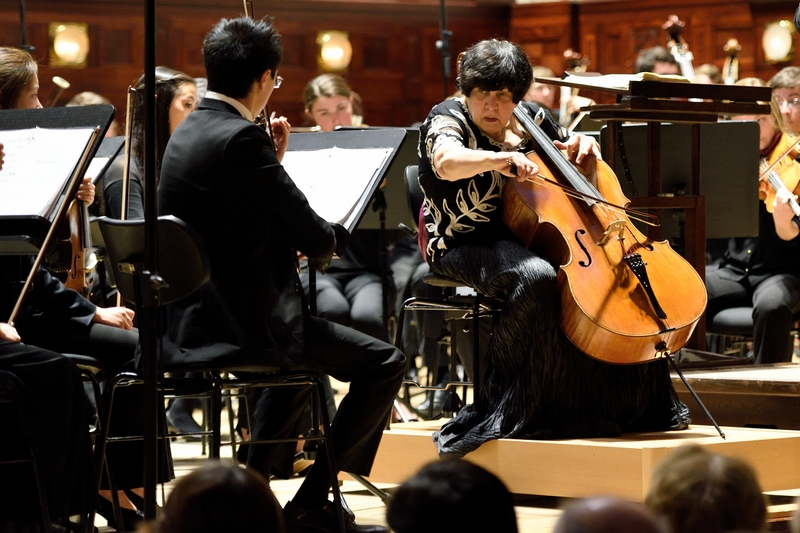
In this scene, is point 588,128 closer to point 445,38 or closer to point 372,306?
point 372,306

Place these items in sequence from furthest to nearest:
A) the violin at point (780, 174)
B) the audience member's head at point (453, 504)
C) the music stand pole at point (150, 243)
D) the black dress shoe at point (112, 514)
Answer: the violin at point (780, 174) → the black dress shoe at point (112, 514) → the music stand pole at point (150, 243) → the audience member's head at point (453, 504)

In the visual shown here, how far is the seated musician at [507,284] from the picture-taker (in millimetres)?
2914

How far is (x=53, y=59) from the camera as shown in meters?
7.13

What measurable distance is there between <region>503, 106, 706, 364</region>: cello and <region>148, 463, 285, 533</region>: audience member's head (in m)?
1.56

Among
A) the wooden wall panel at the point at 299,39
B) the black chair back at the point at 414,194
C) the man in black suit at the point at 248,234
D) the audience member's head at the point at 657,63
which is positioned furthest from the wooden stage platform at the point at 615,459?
the wooden wall panel at the point at 299,39

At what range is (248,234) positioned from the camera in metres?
2.52

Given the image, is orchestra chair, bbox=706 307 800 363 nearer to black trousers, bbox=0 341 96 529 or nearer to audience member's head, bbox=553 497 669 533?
black trousers, bbox=0 341 96 529

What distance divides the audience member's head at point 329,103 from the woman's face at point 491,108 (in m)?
1.80

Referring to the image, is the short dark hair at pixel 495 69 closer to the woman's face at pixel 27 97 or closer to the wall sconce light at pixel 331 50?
the woman's face at pixel 27 97

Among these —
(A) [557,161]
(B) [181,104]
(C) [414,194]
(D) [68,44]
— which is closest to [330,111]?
(B) [181,104]

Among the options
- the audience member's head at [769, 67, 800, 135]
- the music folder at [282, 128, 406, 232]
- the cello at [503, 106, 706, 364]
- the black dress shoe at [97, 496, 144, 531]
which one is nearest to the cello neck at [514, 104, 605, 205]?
the cello at [503, 106, 706, 364]

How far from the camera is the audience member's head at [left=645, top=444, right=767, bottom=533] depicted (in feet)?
4.42

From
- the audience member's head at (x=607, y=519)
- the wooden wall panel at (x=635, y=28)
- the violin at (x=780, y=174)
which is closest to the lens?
the audience member's head at (x=607, y=519)

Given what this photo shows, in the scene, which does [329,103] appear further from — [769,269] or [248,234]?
[248,234]
